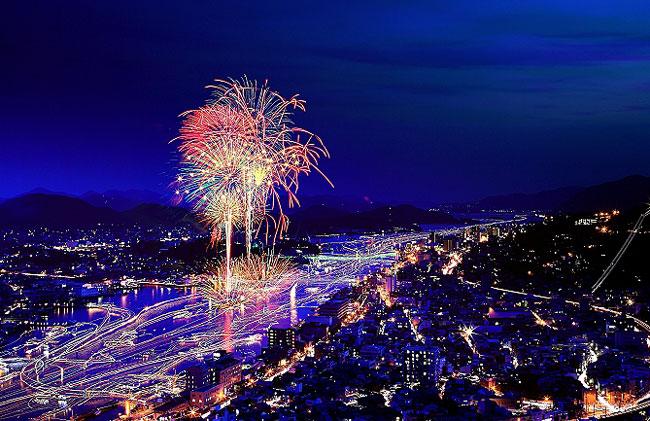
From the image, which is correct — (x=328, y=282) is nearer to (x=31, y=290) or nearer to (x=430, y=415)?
(x=31, y=290)

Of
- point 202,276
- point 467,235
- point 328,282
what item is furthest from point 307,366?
point 467,235

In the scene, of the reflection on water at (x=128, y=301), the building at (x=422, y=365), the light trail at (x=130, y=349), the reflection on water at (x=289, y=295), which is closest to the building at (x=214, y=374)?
the light trail at (x=130, y=349)

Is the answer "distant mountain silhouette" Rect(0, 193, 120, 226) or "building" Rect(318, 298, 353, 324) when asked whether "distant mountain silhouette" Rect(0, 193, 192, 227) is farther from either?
"building" Rect(318, 298, 353, 324)

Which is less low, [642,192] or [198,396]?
[642,192]

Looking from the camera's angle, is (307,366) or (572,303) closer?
(307,366)

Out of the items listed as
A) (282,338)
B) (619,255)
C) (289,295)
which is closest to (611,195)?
(619,255)

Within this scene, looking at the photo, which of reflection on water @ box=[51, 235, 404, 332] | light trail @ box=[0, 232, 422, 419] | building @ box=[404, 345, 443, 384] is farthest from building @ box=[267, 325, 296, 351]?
building @ box=[404, 345, 443, 384]

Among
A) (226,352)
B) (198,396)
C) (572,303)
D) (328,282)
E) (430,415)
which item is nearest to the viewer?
(430,415)

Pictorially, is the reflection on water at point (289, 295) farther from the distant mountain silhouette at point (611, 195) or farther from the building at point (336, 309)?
the distant mountain silhouette at point (611, 195)
